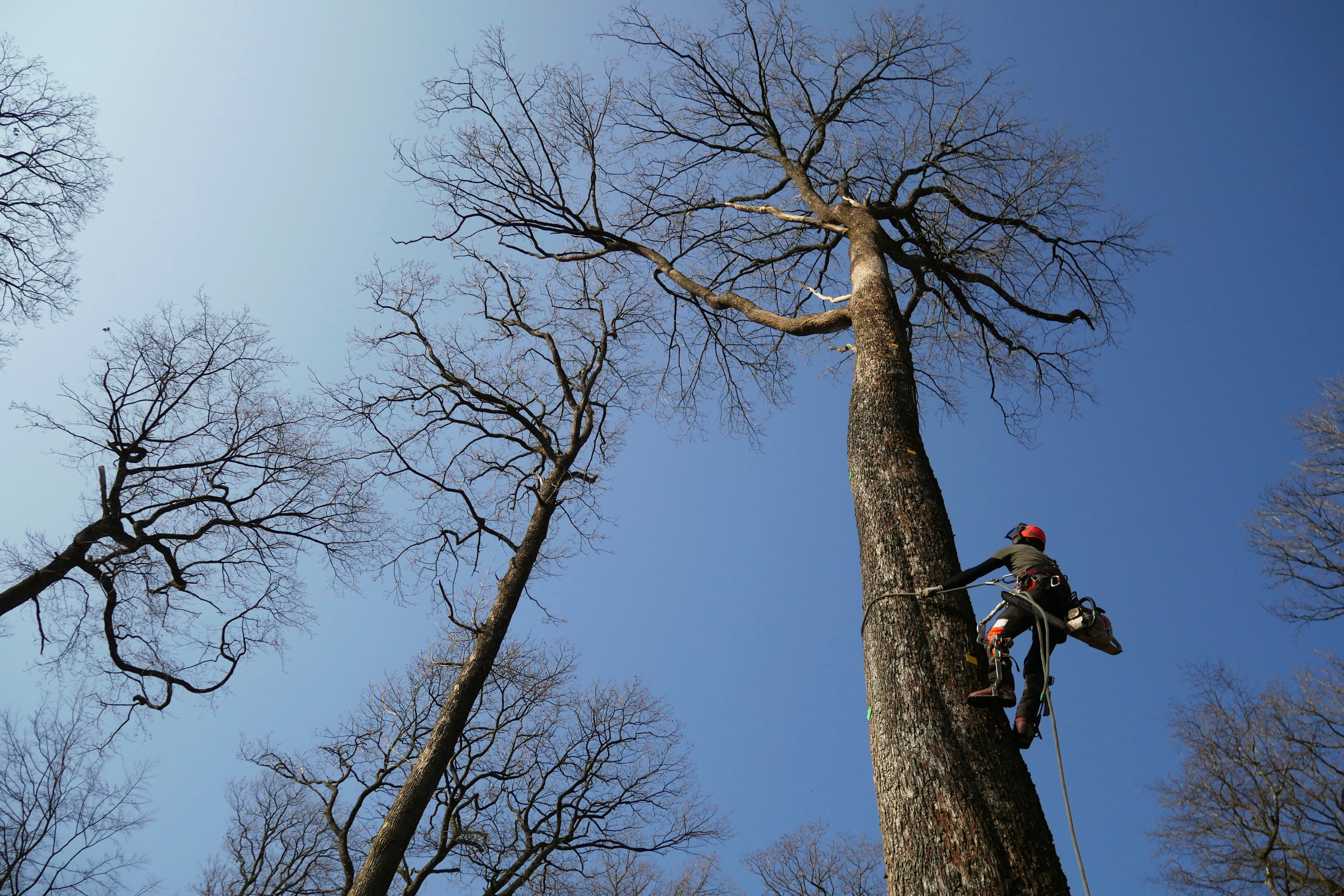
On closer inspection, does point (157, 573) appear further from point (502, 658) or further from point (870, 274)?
point (870, 274)

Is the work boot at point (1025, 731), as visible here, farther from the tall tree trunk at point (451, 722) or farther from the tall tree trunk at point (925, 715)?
the tall tree trunk at point (451, 722)

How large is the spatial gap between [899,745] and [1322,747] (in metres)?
12.5

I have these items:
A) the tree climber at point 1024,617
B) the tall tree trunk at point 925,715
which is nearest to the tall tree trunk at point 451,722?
the tall tree trunk at point 925,715

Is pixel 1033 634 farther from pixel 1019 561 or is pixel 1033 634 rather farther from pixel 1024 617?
pixel 1019 561

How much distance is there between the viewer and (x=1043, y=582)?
3469 millimetres

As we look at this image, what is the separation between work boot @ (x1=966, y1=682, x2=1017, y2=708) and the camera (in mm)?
2762

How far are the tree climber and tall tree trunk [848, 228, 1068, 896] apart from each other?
78 millimetres

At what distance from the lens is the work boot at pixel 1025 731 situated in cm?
286

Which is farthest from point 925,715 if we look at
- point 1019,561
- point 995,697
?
point 1019,561

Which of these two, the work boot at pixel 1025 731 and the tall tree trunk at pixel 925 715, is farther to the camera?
the work boot at pixel 1025 731

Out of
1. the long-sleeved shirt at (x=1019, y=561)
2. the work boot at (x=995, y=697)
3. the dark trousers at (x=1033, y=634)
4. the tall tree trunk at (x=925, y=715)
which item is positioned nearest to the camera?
the tall tree trunk at (x=925, y=715)

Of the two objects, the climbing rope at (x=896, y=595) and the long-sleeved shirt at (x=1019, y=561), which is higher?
the long-sleeved shirt at (x=1019, y=561)

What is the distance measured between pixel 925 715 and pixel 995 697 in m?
0.29

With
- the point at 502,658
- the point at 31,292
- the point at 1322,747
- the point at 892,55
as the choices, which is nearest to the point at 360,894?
the point at 502,658
